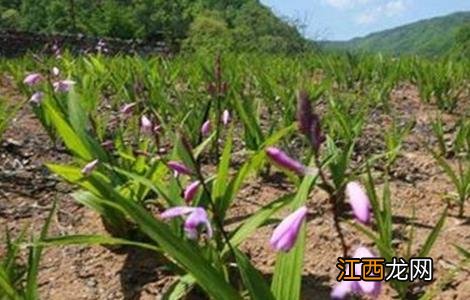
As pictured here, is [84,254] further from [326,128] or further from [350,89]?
[350,89]

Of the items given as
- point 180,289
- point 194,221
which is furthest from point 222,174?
point 194,221

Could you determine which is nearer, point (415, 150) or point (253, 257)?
point (253, 257)

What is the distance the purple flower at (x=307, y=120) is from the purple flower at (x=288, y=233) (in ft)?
0.41

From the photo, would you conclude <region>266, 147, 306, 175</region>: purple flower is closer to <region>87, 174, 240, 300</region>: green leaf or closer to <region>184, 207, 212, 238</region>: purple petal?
<region>184, 207, 212, 238</region>: purple petal

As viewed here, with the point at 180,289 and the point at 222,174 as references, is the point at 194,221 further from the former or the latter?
the point at 222,174

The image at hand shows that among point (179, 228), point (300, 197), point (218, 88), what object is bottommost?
point (179, 228)

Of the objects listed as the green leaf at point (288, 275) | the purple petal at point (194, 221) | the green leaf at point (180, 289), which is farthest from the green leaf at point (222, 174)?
the purple petal at point (194, 221)

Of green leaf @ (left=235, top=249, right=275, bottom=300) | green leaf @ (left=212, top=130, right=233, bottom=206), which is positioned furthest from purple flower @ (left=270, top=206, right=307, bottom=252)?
green leaf @ (left=212, top=130, right=233, bottom=206)

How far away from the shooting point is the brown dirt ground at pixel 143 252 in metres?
2.26

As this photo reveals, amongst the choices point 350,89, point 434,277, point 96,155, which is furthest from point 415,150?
point 350,89

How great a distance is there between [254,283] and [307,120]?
1.89 ft

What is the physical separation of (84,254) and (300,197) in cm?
107

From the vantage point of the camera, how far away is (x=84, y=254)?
2.50 metres

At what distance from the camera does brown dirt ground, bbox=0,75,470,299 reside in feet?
7.43
